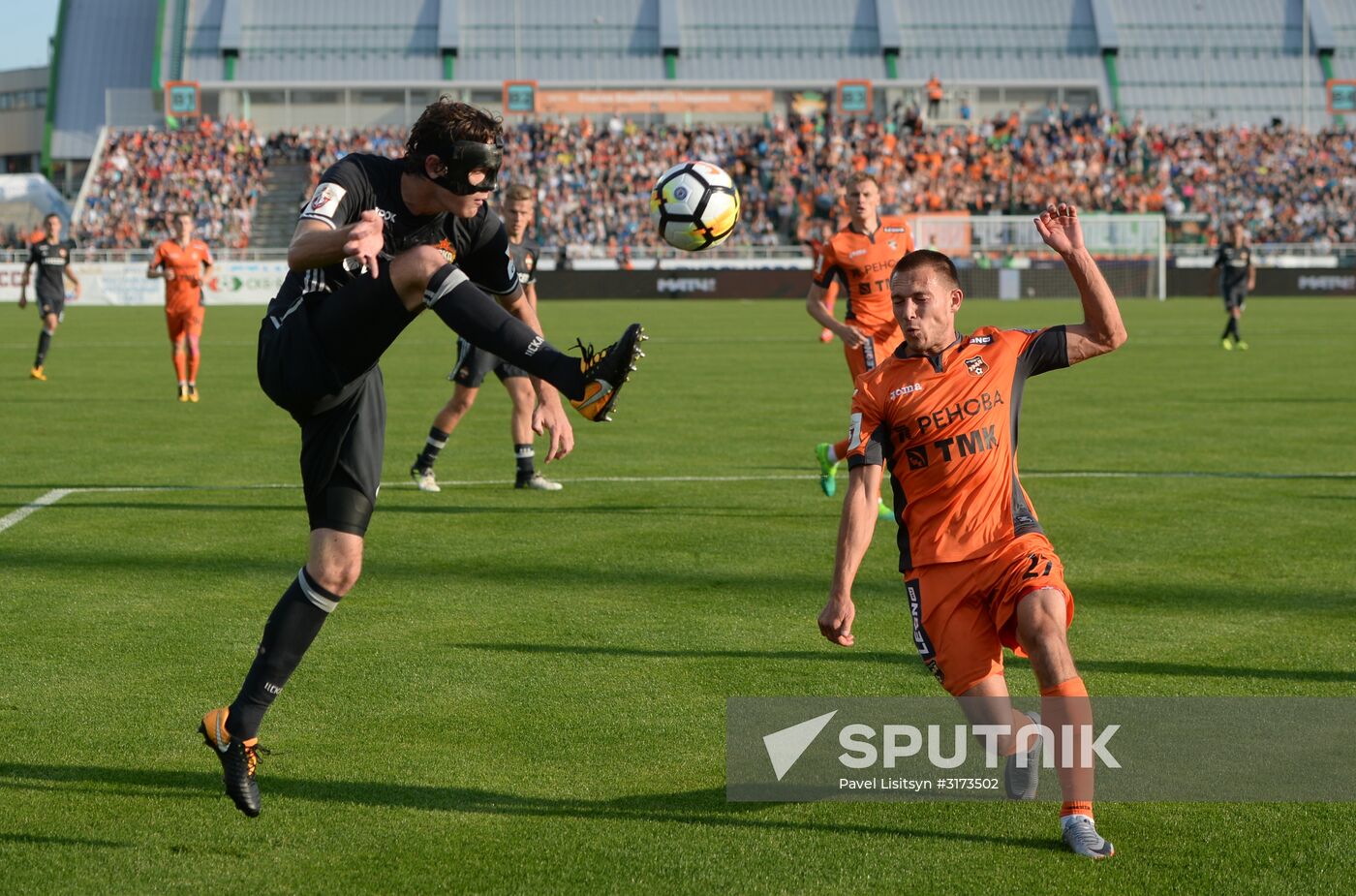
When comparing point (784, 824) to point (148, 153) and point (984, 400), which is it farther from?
point (148, 153)

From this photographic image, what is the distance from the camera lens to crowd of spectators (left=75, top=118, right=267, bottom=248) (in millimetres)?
58125

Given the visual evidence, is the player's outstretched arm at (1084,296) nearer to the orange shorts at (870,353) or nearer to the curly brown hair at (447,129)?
the curly brown hair at (447,129)

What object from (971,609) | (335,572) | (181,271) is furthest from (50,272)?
(971,609)

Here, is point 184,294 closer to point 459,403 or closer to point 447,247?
point 459,403

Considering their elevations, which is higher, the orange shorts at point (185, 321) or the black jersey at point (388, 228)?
the black jersey at point (388, 228)

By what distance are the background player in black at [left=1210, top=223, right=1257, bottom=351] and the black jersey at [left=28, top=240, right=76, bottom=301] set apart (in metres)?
19.5

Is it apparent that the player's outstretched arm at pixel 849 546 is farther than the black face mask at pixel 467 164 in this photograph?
No

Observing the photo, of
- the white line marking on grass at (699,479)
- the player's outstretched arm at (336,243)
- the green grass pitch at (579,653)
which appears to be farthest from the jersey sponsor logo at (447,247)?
the white line marking on grass at (699,479)

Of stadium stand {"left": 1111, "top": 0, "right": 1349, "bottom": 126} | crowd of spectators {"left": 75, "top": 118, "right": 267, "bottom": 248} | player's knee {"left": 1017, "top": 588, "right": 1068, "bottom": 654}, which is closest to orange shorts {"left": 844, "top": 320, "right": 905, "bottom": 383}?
player's knee {"left": 1017, "top": 588, "right": 1068, "bottom": 654}

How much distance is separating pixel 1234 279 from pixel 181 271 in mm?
18818

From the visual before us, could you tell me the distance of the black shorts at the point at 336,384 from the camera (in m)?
4.73

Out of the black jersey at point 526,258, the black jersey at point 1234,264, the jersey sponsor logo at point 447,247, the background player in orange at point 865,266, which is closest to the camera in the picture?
the jersey sponsor logo at point 447,247

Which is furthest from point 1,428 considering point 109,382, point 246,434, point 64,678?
point 64,678

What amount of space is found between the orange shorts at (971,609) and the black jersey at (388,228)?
70.9 inches
